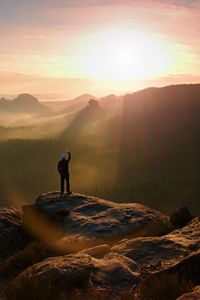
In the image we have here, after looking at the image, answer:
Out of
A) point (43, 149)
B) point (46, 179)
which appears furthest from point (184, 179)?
point (43, 149)

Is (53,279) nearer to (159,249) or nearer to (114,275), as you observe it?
(114,275)

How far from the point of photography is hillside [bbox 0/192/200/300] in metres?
9.34

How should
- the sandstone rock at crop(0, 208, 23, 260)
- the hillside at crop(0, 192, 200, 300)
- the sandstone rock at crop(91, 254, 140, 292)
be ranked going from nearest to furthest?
1. the hillside at crop(0, 192, 200, 300)
2. the sandstone rock at crop(91, 254, 140, 292)
3. the sandstone rock at crop(0, 208, 23, 260)

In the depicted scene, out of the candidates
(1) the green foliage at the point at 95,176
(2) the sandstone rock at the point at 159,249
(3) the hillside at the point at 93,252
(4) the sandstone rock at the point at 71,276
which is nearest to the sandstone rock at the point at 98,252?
(3) the hillside at the point at 93,252

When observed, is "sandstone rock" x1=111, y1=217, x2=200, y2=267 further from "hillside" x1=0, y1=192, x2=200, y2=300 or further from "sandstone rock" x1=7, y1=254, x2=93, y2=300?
"sandstone rock" x1=7, y1=254, x2=93, y2=300

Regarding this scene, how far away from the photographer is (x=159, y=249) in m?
14.2

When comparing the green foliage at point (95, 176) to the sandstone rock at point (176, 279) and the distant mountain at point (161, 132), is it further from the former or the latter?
the sandstone rock at point (176, 279)

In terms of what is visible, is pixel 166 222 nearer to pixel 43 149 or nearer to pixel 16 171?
pixel 16 171

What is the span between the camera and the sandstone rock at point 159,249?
13.4m

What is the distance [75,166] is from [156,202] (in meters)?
53.9

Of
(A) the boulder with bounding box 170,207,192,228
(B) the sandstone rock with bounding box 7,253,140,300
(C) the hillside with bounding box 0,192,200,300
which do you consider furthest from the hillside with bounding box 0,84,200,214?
(B) the sandstone rock with bounding box 7,253,140,300

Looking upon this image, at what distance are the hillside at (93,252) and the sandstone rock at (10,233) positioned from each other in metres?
0.04

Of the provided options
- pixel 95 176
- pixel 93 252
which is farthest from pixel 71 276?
pixel 95 176

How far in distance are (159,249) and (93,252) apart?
223 cm
